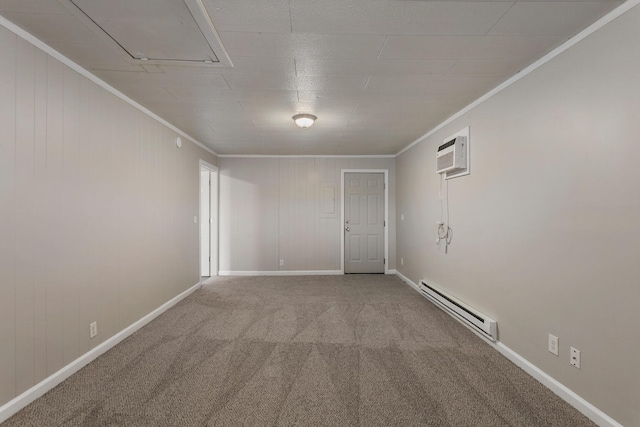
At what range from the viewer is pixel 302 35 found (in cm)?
188

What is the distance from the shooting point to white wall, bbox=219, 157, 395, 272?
5965mm

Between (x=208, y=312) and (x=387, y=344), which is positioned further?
(x=208, y=312)

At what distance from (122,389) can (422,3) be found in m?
3.09

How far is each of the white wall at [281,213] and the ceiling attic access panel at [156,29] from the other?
3.76 metres

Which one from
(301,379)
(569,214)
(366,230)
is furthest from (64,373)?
(366,230)

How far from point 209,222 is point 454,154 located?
14.7ft

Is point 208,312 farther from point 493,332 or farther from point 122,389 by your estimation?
point 493,332

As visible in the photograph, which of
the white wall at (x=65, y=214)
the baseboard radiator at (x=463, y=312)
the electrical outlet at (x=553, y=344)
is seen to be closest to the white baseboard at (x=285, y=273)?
the baseboard radiator at (x=463, y=312)

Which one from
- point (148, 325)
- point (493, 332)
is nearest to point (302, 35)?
point (493, 332)

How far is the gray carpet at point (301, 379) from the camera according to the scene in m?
1.83

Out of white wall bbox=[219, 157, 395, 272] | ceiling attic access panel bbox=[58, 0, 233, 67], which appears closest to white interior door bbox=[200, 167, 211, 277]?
white wall bbox=[219, 157, 395, 272]

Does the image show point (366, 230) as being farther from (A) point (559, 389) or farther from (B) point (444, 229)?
(A) point (559, 389)

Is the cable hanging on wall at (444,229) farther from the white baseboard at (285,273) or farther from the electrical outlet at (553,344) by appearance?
the white baseboard at (285,273)

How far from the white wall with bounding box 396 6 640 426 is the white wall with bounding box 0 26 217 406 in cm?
352
